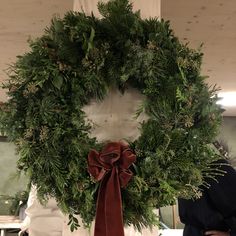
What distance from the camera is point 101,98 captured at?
104 centimetres

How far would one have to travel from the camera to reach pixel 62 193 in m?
0.96

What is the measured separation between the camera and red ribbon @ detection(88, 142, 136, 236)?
2.98 ft

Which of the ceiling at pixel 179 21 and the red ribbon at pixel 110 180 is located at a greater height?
the ceiling at pixel 179 21

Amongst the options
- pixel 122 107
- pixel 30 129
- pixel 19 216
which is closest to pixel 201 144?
pixel 122 107

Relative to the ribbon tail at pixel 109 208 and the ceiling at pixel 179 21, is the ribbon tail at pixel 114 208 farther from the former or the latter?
the ceiling at pixel 179 21

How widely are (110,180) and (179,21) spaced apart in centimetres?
145

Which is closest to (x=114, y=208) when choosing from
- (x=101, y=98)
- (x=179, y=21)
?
(x=101, y=98)

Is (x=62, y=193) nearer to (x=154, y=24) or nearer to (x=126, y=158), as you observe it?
(x=126, y=158)

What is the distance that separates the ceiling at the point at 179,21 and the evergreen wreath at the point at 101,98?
84 cm

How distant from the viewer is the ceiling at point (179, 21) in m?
1.94

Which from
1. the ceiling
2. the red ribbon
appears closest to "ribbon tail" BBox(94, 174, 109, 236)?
the red ribbon

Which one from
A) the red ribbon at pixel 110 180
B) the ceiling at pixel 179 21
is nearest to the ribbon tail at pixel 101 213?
the red ribbon at pixel 110 180

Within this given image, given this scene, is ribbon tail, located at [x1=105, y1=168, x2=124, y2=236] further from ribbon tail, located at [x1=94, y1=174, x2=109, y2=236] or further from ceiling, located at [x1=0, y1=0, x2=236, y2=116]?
ceiling, located at [x1=0, y1=0, x2=236, y2=116]

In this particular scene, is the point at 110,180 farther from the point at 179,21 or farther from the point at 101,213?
the point at 179,21
